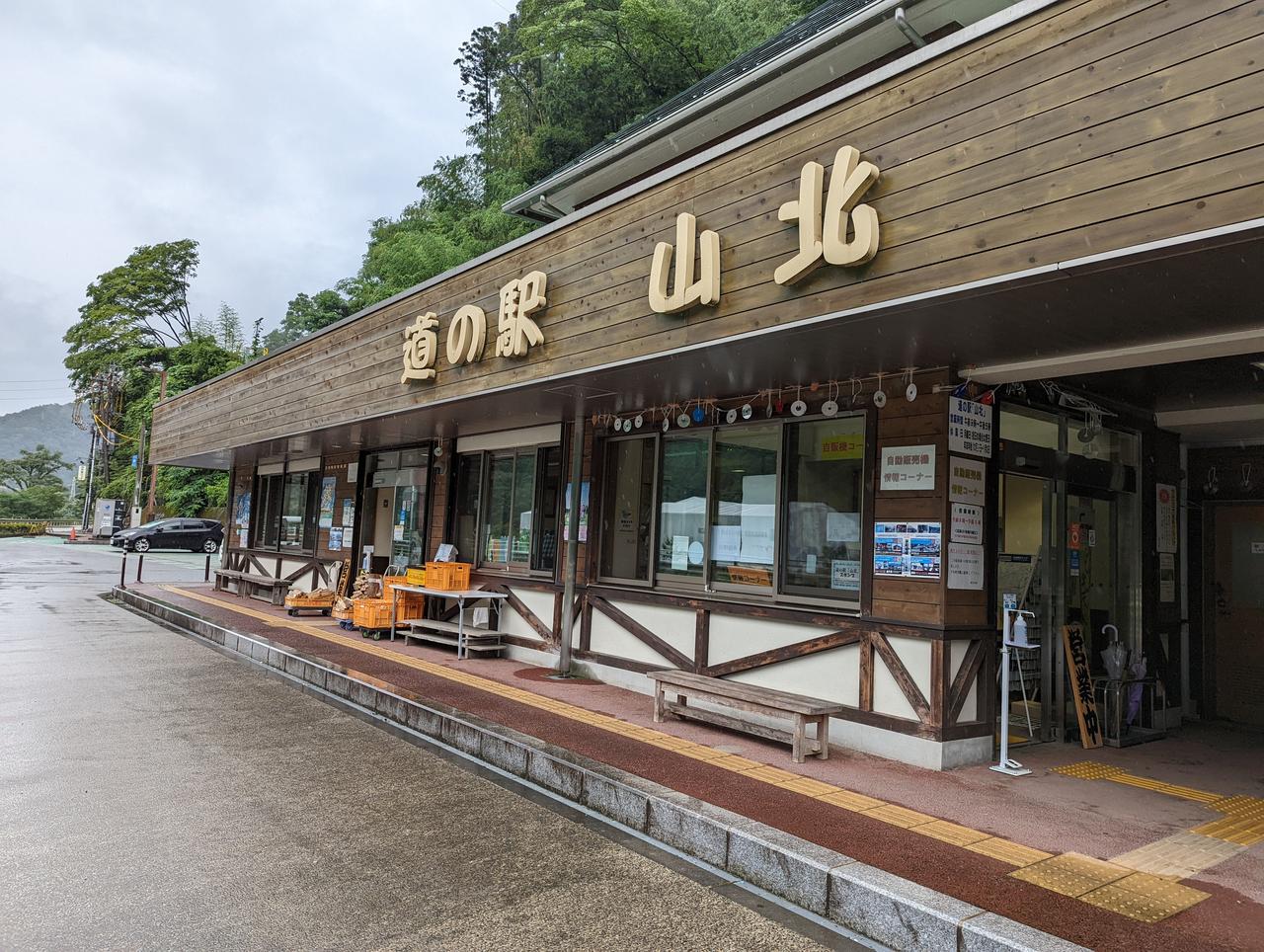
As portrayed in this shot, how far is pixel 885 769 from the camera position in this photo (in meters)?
5.71

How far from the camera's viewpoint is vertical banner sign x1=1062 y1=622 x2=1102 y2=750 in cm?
682

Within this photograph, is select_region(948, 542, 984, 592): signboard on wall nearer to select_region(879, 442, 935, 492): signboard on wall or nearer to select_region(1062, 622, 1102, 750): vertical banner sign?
select_region(879, 442, 935, 492): signboard on wall

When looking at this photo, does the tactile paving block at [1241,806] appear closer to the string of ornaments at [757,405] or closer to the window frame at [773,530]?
the window frame at [773,530]

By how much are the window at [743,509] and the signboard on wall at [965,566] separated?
0.79 meters

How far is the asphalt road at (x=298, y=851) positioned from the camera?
3.43 metres

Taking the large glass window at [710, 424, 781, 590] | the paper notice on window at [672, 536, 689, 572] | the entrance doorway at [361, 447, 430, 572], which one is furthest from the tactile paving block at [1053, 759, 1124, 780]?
the entrance doorway at [361, 447, 430, 572]

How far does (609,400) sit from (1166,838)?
5.72 metres

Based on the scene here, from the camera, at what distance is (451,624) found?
1112 centimetres

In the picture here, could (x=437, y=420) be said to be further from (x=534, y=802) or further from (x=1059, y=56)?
(x=1059, y=56)

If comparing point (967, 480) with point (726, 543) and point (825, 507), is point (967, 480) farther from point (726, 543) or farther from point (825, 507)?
point (726, 543)

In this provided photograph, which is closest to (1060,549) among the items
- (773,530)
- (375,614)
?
(773,530)

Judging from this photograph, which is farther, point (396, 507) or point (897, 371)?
point (396, 507)

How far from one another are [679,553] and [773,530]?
4.49 feet

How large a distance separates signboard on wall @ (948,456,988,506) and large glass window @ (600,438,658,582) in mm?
3554
